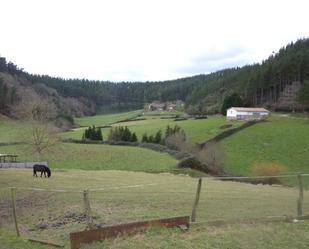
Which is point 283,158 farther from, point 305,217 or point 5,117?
point 5,117

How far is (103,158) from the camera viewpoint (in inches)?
2581

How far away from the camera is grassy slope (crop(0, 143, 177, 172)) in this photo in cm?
5694

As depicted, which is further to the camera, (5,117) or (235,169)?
(5,117)

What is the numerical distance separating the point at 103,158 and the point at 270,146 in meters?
32.3

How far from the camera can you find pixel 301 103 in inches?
4281

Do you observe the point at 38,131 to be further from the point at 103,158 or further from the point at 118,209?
the point at 118,209

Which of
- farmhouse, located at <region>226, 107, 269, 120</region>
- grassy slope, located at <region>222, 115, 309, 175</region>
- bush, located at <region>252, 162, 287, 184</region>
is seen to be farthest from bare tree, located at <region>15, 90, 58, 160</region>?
farmhouse, located at <region>226, 107, 269, 120</region>

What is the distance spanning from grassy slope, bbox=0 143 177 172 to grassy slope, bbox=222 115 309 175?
13180mm

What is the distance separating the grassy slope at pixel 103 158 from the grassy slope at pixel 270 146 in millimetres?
13180

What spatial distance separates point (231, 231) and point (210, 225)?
30.8 inches

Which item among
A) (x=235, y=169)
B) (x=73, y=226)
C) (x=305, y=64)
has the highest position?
(x=305, y=64)

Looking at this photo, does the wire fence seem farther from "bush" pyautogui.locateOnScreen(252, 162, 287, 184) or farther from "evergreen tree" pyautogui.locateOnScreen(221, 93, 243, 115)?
"evergreen tree" pyautogui.locateOnScreen(221, 93, 243, 115)

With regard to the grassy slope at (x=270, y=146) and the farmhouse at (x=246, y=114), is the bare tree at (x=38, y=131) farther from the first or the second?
the farmhouse at (x=246, y=114)

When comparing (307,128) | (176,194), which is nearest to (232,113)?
(307,128)
